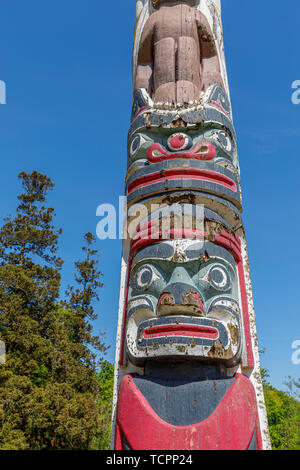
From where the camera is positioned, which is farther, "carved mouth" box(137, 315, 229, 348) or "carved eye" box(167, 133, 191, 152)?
"carved eye" box(167, 133, 191, 152)

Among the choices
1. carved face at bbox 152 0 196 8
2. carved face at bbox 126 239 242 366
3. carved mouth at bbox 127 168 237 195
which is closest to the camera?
carved face at bbox 126 239 242 366

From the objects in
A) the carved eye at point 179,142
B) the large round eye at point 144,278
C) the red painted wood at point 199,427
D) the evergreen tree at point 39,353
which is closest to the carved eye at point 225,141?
the carved eye at point 179,142

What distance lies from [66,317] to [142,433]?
12.4 metres

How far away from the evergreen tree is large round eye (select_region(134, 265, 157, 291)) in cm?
760

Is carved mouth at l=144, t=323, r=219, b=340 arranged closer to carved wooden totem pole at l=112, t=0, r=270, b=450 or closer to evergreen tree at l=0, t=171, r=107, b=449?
carved wooden totem pole at l=112, t=0, r=270, b=450

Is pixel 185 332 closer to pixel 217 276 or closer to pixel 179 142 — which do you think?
pixel 217 276

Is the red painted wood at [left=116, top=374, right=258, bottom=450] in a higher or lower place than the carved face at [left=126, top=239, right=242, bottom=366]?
lower

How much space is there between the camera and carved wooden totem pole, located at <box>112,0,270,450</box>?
10.2ft

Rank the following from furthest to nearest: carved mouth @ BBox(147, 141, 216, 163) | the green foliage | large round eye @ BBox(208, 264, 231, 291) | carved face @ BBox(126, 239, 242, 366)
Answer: the green foliage → carved mouth @ BBox(147, 141, 216, 163) → large round eye @ BBox(208, 264, 231, 291) → carved face @ BBox(126, 239, 242, 366)

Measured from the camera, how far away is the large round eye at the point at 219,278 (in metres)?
3.62

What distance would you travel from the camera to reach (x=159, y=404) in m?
3.17

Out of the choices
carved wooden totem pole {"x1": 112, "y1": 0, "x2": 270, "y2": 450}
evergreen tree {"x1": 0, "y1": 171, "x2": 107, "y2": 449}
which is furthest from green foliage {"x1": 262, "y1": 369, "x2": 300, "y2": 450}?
carved wooden totem pole {"x1": 112, "y1": 0, "x2": 270, "y2": 450}
